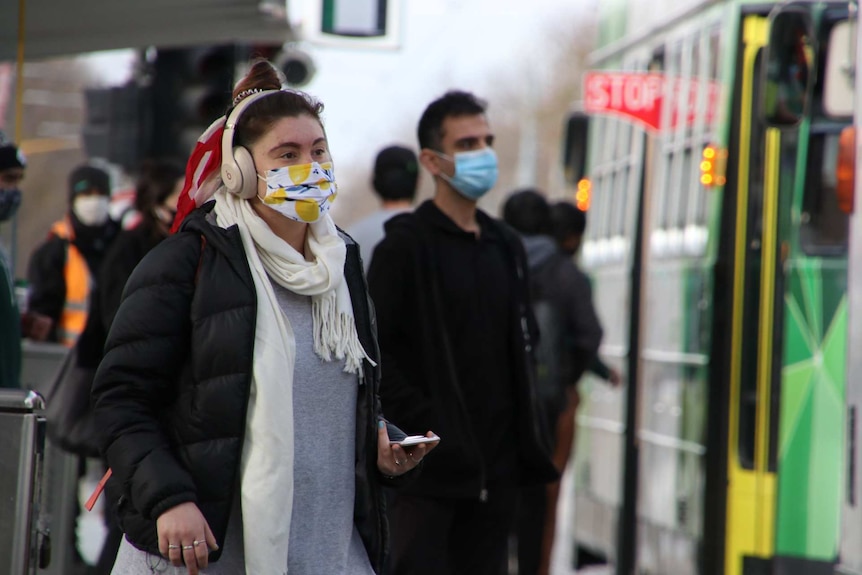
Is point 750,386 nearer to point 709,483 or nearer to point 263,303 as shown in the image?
point 709,483

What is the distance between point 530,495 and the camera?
8938 mm

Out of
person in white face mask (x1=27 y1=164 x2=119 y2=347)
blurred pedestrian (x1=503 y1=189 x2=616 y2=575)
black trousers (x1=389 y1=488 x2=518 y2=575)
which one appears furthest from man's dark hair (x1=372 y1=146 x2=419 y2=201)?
black trousers (x1=389 y1=488 x2=518 y2=575)

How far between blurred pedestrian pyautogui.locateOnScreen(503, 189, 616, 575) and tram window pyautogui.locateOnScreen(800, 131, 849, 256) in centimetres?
161

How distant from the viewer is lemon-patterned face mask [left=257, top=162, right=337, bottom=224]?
12.9 feet

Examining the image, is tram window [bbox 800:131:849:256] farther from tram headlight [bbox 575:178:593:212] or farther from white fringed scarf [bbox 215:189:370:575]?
tram headlight [bbox 575:178:593:212]

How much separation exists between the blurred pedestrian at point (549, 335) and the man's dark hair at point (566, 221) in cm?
29

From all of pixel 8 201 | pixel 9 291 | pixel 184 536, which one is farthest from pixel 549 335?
pixel 184 536

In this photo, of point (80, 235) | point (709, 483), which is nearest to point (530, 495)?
point (709, 483)

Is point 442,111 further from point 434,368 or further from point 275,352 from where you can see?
point 275,352

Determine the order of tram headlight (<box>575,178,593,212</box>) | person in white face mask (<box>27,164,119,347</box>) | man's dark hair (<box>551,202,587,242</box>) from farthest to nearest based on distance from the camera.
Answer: tram headlight (<box>575,178,593,212</box>) < man's dark hair (<box>551,202,587,242</box>) < person in white face mask (<box>27,164,119,347</box>)

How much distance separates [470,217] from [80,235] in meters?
3.76

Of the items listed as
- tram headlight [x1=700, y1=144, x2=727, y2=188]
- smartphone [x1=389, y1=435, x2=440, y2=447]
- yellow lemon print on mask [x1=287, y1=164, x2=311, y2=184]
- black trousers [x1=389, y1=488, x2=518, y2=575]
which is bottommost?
black trousers [x1=389, y1=488, x2=518, y2=575]

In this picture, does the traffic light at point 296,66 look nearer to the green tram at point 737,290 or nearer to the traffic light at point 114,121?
the traffic light at point 114,121

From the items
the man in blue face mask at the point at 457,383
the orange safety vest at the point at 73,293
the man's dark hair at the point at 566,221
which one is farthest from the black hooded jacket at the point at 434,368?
the man's dark hair at the point at 566,221
